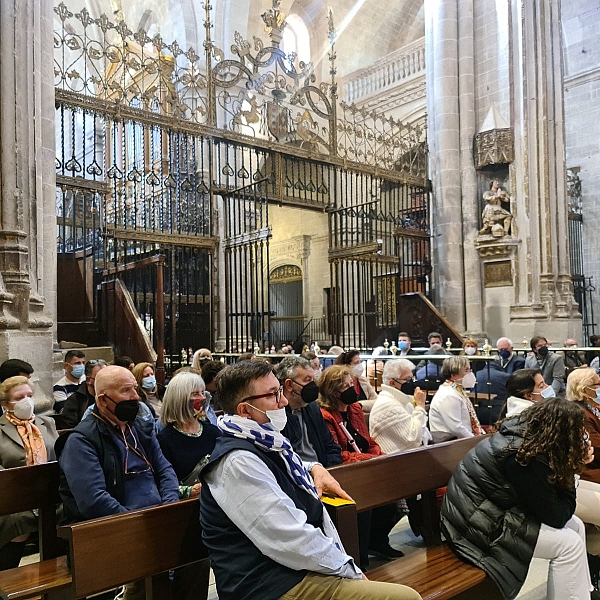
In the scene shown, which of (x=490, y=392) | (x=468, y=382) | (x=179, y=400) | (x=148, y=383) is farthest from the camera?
(x=490, y=392)

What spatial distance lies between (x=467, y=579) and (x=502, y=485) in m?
0.43

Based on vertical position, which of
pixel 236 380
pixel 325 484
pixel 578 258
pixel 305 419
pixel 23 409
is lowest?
pixel 325 484

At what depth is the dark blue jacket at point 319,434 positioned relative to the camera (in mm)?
3536

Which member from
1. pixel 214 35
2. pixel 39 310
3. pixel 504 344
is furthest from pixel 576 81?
pixel 39 310

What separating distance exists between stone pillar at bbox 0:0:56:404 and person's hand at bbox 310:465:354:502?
361 centimetres

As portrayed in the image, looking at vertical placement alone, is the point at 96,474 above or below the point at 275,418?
below

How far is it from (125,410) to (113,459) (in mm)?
224

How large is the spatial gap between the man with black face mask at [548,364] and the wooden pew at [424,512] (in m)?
4.63

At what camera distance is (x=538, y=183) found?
11.4 meters

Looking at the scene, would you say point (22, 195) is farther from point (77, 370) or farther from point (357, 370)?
point (357, 370)

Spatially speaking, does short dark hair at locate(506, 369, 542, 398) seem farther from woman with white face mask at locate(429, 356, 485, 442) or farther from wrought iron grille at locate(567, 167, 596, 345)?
wrought iron grille at locate(567, 167, 596, 345)

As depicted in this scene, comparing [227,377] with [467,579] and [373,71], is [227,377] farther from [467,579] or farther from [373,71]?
[373,71]

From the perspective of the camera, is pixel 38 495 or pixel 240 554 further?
pixel 38 495

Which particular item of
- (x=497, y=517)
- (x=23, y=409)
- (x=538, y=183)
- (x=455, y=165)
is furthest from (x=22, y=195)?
(x=538, y=183)
